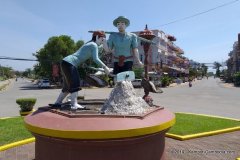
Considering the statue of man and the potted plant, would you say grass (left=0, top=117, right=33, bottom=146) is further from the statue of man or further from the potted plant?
the statue of man

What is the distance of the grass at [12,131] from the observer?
8.34 metres

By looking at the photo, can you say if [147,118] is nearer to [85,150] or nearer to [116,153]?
[116,153]

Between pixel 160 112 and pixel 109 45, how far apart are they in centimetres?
186

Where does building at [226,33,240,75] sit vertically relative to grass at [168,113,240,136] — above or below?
above

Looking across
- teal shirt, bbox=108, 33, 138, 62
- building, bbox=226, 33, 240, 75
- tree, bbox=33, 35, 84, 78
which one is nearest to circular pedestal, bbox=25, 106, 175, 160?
teal shirt, bbox=108, 33, 138, 62

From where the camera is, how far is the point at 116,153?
15.8ft

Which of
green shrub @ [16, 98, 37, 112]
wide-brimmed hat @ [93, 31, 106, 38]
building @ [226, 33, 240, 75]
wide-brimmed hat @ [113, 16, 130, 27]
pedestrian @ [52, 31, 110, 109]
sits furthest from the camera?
building @ [226, 33, 240, 75]

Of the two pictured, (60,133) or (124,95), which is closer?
(60,133)

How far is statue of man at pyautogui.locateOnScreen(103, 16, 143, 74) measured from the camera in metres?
6.38

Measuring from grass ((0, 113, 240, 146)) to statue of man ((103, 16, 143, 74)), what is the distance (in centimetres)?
353

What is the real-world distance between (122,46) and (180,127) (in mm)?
4576

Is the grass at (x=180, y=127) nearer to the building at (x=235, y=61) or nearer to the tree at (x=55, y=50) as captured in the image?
the tree at (x=55, y=50)

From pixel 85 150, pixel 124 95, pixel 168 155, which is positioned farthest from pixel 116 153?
pixel 168 155

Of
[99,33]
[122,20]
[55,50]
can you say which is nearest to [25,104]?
[99,33]
